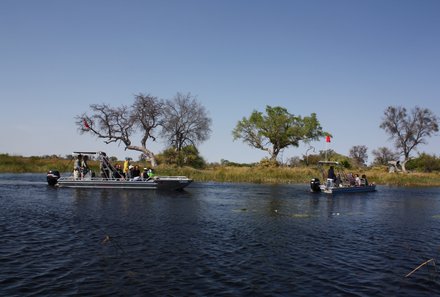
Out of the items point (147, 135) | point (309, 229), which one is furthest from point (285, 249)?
point (147, 135)

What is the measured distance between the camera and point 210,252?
13508mm

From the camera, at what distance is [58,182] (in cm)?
3841

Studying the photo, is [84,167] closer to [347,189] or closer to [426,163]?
[347,189]

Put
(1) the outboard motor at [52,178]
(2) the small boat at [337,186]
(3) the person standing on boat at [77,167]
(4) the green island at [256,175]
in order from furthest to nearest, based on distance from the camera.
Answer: (4) the green island at [256,175] < (1) the outboard motor at [52,178] < (3) the person standing on boat at [77,167] < (2) the small boat at [337,186]

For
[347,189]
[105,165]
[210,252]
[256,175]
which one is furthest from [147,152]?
[210,252]

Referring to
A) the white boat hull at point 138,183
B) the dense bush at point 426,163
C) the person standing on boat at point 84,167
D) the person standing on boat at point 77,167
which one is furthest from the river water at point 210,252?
the dense bush at point 426,163

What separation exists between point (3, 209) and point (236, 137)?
61455 millimetres

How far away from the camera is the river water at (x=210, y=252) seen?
33.0 feet

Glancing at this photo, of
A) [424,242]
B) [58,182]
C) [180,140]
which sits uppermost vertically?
[180,140]

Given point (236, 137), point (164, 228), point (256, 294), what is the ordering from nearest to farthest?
point (256, 294)
point (164, 228)
point (236, 137)

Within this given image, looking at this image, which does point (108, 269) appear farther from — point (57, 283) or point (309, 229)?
point (309, 229)

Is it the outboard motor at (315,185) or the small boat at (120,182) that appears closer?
the small boat at (120,182)

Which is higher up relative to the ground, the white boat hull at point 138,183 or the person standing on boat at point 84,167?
the person standing on boat at point 84,167

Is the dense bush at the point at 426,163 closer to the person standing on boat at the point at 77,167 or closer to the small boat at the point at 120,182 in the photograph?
the small boat at the point at 120,182
